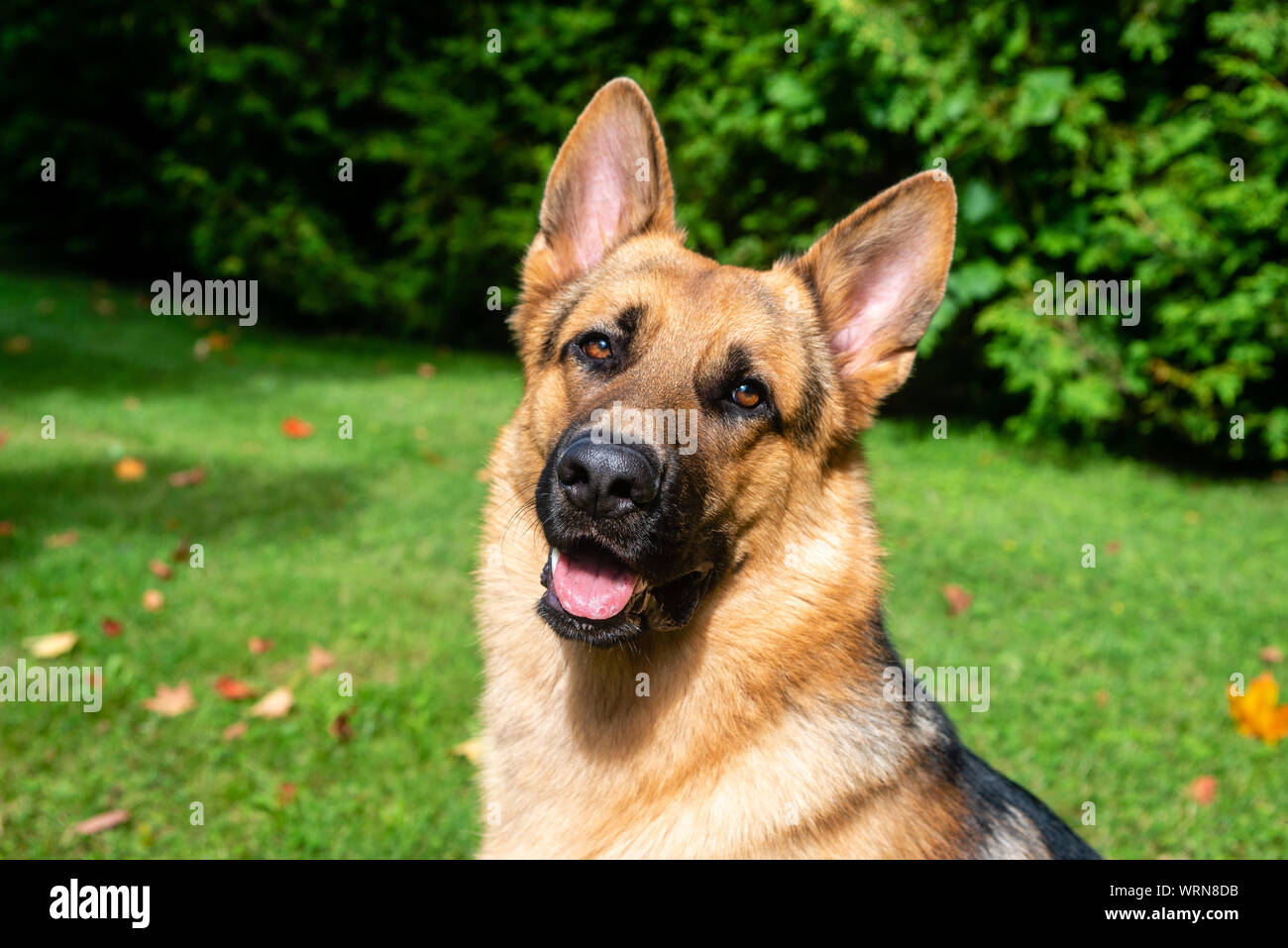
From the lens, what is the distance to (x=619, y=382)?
286cm

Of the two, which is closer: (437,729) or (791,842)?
(791,842)

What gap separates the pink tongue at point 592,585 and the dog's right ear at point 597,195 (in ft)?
4.05

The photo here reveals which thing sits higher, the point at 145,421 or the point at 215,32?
the point at 215,32

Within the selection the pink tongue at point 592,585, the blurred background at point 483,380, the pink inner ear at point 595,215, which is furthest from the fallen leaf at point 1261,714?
the pink inner ear at point 595,215

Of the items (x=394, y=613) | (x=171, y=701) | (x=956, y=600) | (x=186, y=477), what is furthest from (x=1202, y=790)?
(x=186, y=477)

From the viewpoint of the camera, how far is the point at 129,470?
23.9 feet

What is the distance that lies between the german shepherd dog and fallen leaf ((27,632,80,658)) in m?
2.86

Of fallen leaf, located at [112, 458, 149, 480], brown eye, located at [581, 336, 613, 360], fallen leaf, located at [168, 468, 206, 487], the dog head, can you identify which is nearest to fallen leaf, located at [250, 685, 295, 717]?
the dog head

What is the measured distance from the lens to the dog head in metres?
2.52

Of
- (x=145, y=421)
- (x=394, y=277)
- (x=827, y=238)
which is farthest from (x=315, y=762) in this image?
(x=394, y=277)

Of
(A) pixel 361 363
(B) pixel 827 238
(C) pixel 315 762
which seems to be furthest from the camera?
(A) pixel 361 363
